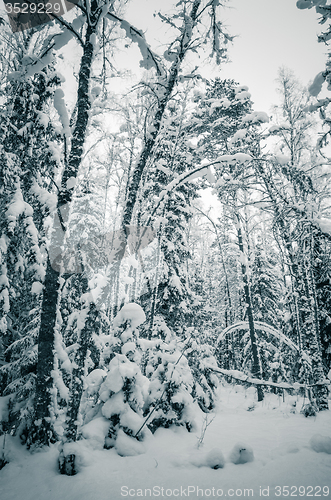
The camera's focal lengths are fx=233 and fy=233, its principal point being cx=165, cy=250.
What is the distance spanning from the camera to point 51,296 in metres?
4.09

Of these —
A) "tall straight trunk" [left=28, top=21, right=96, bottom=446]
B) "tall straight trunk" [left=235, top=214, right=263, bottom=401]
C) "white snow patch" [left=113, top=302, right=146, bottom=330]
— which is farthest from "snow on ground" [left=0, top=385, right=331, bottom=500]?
"tall straight trunk" [left=235, top=214, right=263, bottom=401]

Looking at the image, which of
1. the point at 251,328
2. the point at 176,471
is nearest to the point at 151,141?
the point at 176,471

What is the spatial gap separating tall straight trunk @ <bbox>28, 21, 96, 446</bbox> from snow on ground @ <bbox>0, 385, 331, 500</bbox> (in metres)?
0.39

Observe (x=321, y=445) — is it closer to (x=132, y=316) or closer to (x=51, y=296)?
(x=132, y=316)

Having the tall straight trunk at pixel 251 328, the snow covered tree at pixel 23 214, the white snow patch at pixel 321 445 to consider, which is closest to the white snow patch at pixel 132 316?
the snow covered tree at pixel 23 214

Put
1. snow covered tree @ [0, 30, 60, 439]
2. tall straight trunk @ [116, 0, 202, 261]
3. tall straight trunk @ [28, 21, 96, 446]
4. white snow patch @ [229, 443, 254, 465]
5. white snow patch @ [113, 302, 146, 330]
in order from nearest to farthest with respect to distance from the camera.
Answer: white snow patch @ [229, 443, 254, 465]
tall straight trunk @ [28, 21, 96, 446]
white snow patch @ [113, 302, 146, 330]
tall straight trunk @ [116, 0, 202, 261]
snow covered tree @ [0, 30, 60, 439]

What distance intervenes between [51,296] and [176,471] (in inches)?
130

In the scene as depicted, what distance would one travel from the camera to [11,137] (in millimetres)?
6125

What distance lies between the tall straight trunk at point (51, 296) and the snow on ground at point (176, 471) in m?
0.39

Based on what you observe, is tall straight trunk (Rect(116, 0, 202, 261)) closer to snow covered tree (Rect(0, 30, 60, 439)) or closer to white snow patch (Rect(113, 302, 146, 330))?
white snow patch (Rect(113, 302, 146, 330))

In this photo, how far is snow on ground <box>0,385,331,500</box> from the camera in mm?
2830

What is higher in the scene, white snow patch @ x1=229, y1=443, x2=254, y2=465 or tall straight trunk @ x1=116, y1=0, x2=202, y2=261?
tall straight trunk @ x1=116, y1=0, x2=202, y2=261

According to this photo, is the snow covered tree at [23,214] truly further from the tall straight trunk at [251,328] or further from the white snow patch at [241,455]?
the tall straight trunk at [251,328]

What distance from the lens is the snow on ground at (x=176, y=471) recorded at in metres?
2.83
